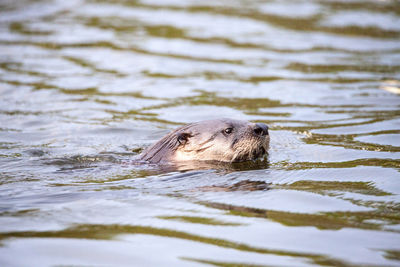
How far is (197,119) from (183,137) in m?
2.29

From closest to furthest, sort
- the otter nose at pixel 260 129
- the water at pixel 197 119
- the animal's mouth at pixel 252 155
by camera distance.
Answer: the water at pixel 197 119 < the otter nose at pixel 260 129 < the animal's mouth at pixel 252 155

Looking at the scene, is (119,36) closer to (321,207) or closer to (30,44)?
(30,44)

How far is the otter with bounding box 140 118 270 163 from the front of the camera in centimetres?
615

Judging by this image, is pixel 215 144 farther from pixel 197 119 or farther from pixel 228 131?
pixel 197 119

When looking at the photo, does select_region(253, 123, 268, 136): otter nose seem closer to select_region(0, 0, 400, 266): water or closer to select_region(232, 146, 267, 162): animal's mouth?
select_region(232, 146, 267, 162): animal's mouth

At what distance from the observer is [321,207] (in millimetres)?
4645

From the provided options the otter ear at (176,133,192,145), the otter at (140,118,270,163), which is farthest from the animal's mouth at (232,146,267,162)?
the otter ear at (176,133,192,145)

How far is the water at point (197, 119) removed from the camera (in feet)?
13.1

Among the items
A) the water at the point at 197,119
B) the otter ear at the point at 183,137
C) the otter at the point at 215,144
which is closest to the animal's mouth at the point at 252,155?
the otter at the point at 215,144

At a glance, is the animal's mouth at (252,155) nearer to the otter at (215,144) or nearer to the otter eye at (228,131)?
the otter at (215,144)

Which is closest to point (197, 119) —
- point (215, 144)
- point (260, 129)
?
point (215, 144)

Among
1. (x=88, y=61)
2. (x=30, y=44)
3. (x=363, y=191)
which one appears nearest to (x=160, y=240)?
(x=363, y=191)

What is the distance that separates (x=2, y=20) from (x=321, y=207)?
12.5 meters

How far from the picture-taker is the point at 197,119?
8438 millimetres
